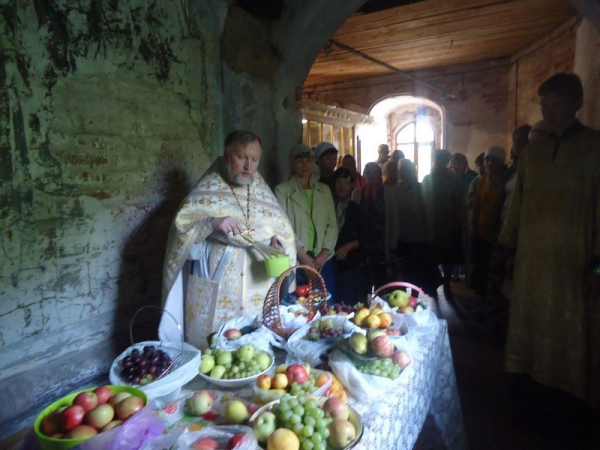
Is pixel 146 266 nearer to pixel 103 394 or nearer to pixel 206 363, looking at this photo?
pixel 206 363

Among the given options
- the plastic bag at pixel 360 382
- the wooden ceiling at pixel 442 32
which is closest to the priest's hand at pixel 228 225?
the plastic bag at pixel 360 382

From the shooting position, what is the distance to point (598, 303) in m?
2.50

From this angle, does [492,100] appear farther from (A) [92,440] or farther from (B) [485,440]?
(A) [92,440]

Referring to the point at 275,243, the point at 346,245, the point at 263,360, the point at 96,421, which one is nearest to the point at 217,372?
the point at 263,360

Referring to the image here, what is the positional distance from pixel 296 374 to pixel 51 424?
2.46 ft

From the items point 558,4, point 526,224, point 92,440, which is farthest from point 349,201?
point 558,4

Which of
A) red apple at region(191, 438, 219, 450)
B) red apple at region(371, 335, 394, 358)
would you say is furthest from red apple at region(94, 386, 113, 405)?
red apple at region(371, 335, 394, 358)

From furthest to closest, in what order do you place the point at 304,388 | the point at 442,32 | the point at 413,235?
the point at 442,32 → the point at 413,235 → the point at 304,388

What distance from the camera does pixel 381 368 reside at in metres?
1.57

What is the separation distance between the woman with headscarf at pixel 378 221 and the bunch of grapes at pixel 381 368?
257 centimetres

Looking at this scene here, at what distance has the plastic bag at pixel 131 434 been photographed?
1.10 meters

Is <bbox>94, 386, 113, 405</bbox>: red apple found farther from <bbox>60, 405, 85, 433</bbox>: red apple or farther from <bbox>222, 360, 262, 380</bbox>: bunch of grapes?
<bbox>222, 360, 262, 380</bbox>: bunch of grapes

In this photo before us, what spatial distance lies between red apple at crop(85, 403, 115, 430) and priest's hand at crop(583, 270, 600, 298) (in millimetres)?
2522

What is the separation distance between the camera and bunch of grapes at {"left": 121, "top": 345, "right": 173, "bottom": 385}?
1484mm
